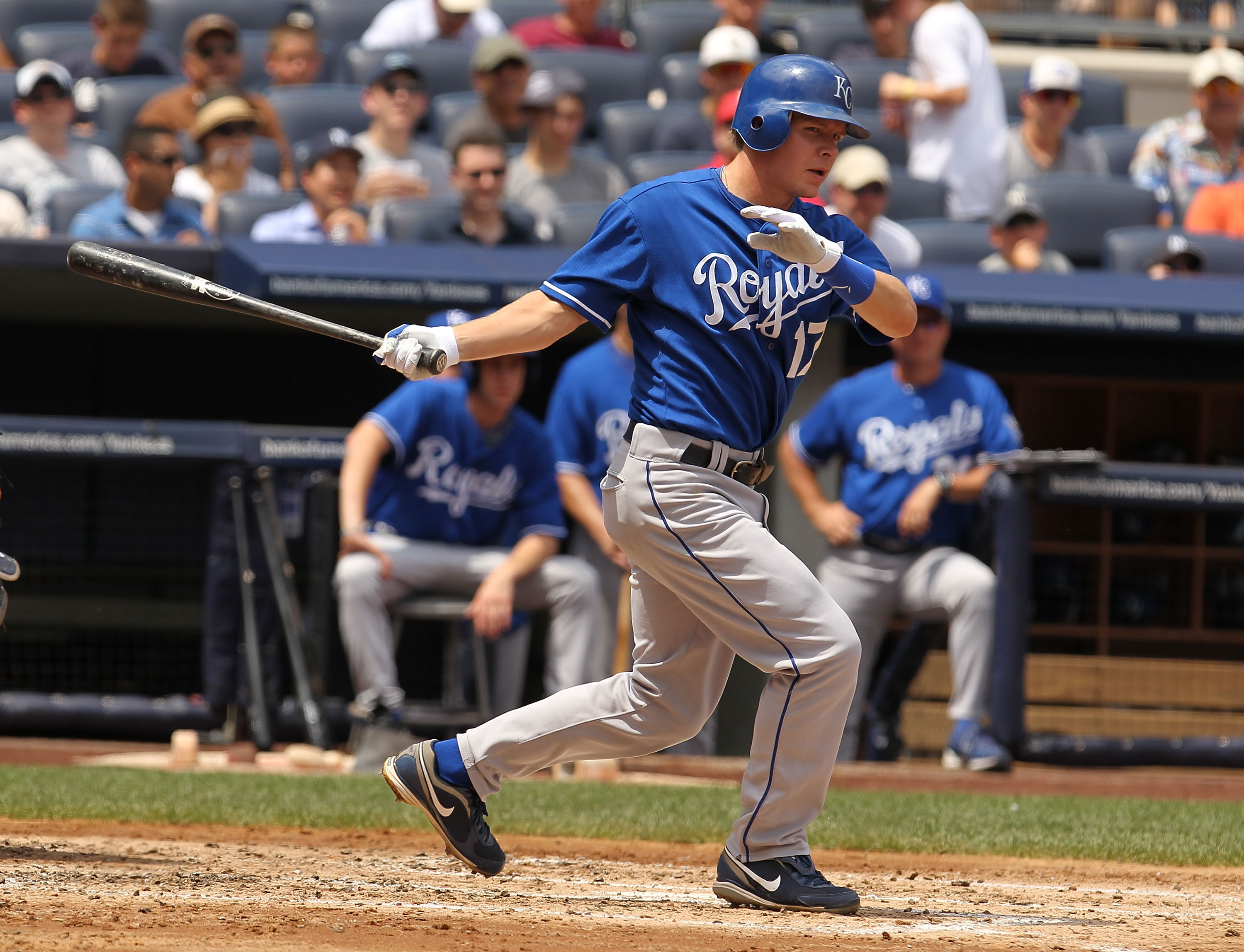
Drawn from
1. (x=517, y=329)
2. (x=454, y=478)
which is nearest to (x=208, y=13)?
(x=454, y=478)

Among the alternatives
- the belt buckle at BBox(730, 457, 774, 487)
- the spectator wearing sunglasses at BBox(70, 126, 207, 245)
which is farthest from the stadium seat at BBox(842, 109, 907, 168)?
the belt buckle at BBox(730, 457, 774, 487)

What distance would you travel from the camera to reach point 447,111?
804 centimetres

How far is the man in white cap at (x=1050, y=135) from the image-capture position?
7.77m

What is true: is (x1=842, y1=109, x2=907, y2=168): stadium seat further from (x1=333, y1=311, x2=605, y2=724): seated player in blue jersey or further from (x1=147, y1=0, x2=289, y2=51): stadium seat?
(x1=147, y1=0, x2=289, y2=51): stadium seat

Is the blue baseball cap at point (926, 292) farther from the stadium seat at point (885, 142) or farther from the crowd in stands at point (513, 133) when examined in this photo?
the stadium seat at point (885, 142)

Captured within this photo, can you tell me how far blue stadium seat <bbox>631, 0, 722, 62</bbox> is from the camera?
930 cm

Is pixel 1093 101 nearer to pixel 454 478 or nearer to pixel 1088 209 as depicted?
pixel 1088 209

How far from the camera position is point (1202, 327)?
6.19 metres

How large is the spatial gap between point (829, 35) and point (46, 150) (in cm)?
434

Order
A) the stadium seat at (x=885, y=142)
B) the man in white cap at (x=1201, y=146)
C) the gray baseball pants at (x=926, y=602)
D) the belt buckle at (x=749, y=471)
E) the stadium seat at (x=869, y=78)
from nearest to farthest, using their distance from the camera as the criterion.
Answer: the belt buckle at (x=749, y=471) < the gray baseball pants at (x=926, y=602) < the man in white cap at (x=1201, y=146) < the stadium seat at (x=885, y=142) < the stadium seat at (x=869, y=78)

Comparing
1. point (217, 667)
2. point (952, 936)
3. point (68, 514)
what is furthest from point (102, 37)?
point (952, 936)

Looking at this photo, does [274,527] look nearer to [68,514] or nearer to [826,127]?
[68,514]

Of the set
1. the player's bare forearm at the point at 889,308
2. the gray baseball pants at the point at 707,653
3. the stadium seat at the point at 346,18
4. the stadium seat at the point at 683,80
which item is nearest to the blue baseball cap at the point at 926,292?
the player's bare forearm at the point at 889,308

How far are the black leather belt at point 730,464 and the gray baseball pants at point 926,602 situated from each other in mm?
2587
